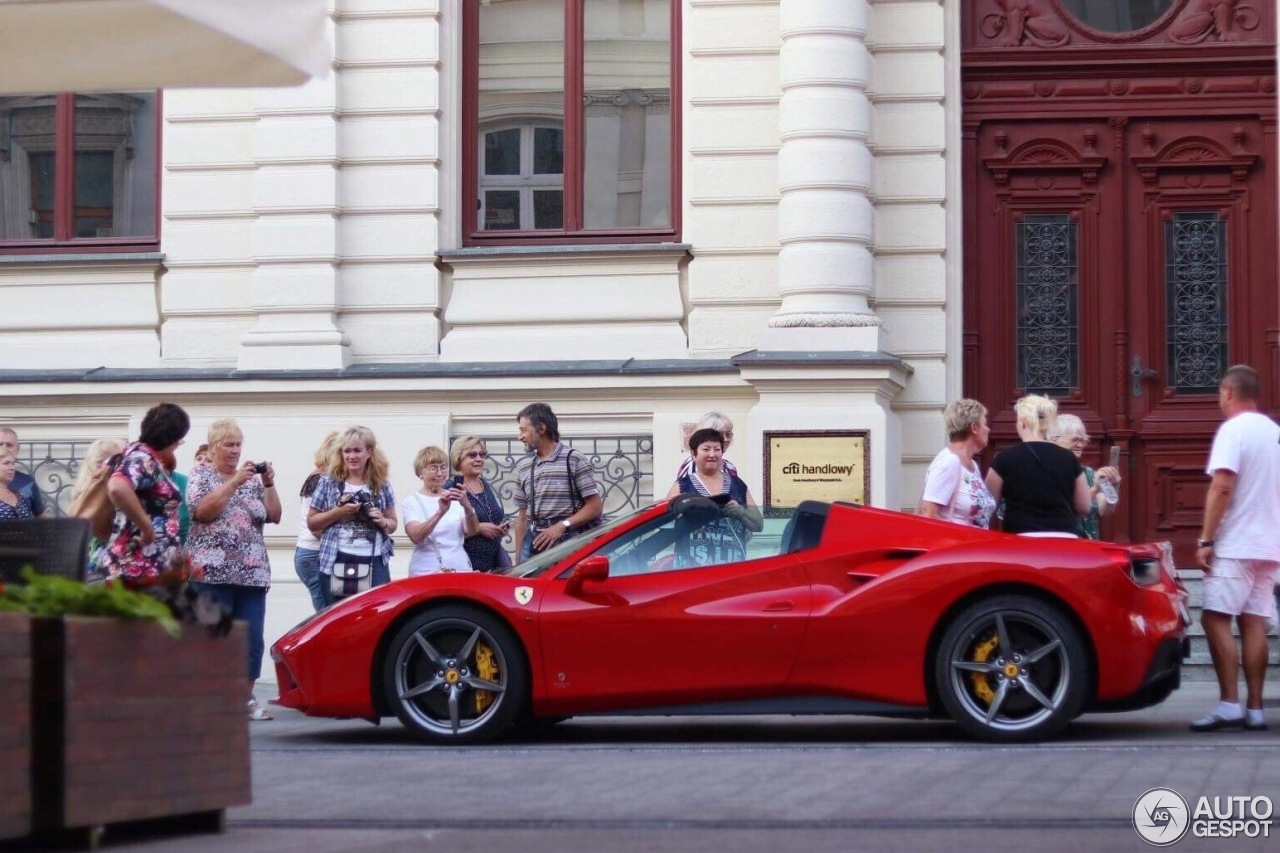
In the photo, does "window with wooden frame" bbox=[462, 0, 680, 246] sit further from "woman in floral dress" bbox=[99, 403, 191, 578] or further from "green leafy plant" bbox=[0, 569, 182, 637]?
"green leafy plant" bbox=[0, 569, 182, 637]

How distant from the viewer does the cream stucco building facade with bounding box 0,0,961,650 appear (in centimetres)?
1539

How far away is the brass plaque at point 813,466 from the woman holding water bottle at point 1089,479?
193 centimetres

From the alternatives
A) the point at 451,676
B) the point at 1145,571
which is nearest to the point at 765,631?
the point at 451,676

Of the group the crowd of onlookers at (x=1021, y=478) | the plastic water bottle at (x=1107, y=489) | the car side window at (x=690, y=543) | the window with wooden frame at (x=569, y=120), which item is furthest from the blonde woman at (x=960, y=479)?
the window with wooden frame at (x=569, y=120)

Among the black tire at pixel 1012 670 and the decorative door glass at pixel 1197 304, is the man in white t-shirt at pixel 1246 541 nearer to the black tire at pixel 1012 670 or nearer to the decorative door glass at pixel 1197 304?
the black tire at pixel 1012 670

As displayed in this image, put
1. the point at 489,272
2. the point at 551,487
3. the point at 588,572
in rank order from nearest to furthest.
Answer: the point at 588,572 < the point at 551,487 < the point at 489,272

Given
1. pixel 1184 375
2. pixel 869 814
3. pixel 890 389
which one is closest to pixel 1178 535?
pixel 1184 375

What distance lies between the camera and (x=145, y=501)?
34.5 feet

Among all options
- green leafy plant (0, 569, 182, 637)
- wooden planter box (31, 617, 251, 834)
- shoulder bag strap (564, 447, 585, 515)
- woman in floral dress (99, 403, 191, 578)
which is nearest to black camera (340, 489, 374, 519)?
shoulder bag strap (564, 447, 585, 515)

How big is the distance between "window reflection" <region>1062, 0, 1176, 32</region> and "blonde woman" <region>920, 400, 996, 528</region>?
5.41m

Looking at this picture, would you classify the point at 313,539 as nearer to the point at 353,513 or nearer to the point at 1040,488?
the point at 353,513

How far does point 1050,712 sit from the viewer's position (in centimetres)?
974

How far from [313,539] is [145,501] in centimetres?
227

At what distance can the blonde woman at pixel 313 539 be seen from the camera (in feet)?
40.5
